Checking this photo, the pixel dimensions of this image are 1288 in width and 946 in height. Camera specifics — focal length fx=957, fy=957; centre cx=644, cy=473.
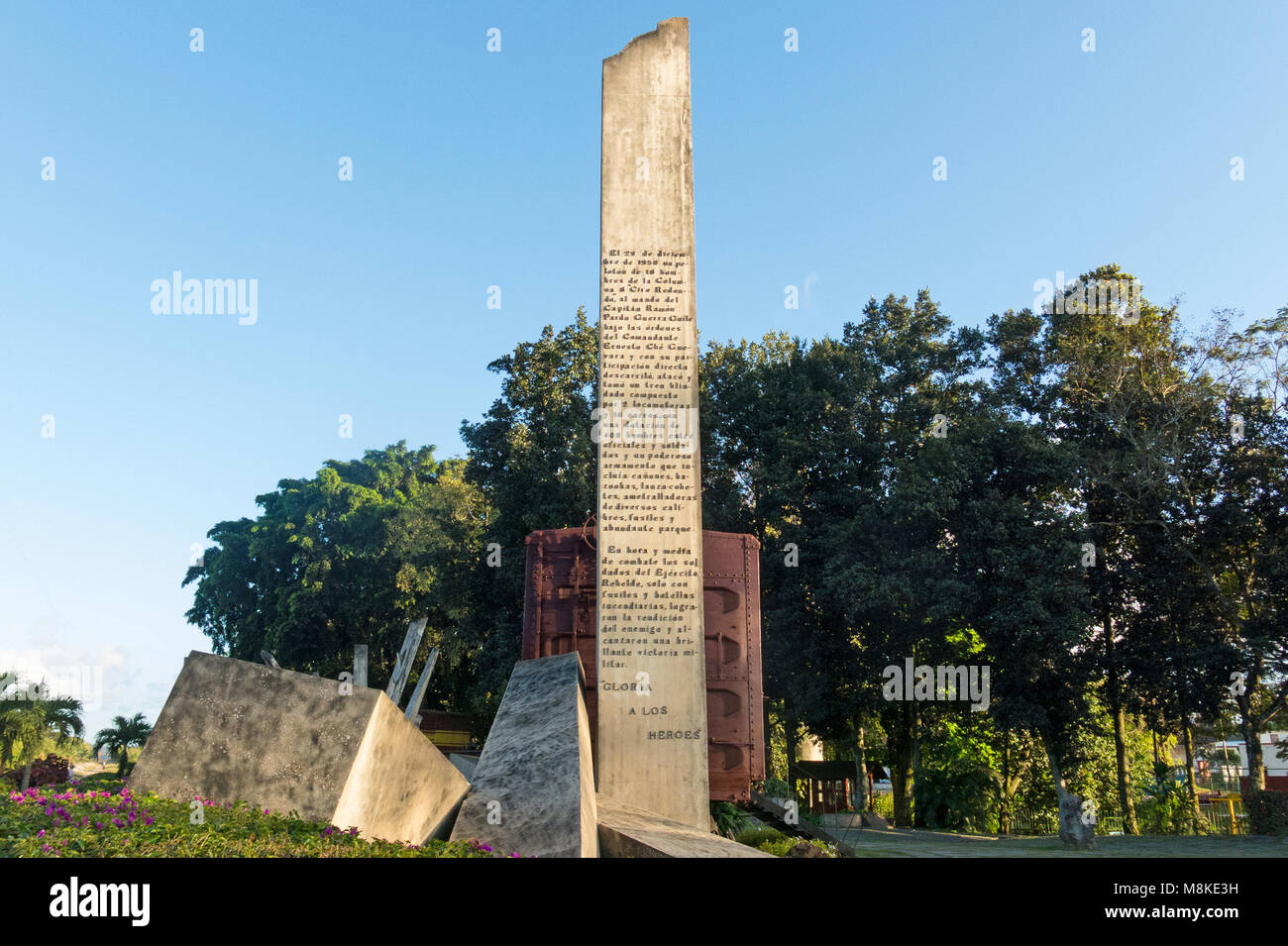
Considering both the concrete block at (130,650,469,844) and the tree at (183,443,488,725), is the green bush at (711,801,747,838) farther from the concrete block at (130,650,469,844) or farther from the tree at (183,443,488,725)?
the tree at (183,443,488,725)

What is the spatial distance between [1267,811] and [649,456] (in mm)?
20585

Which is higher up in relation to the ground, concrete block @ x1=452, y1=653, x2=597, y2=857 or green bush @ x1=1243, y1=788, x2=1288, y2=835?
concrete block @ x1=452, y1=653, x2=597, y2=857

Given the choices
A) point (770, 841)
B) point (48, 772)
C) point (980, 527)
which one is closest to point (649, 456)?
point (770, 841)

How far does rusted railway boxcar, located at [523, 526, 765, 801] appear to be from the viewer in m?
11.6

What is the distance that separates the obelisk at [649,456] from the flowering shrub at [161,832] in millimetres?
4980

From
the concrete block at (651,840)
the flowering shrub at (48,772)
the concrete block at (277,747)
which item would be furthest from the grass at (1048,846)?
the flowering shrub at (48,772)

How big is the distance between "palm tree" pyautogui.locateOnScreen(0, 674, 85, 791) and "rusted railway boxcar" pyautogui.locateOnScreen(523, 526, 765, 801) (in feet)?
47.1

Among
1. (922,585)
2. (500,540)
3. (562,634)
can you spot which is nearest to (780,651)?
(922,585)

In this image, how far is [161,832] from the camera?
514cm

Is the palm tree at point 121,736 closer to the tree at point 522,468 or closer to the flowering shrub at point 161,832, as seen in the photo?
the tree at point 522,468

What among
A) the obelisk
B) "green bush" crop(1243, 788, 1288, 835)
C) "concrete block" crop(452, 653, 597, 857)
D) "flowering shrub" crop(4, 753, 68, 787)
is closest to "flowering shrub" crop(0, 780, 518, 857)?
"concrete block" crop(452, 653, 597, 857)
